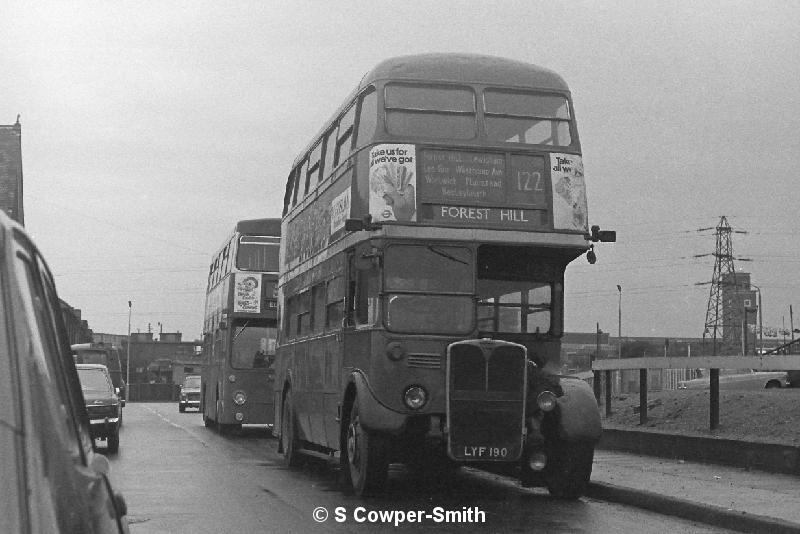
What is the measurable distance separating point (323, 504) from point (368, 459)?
0.67 m

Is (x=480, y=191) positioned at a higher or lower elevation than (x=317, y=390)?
higher

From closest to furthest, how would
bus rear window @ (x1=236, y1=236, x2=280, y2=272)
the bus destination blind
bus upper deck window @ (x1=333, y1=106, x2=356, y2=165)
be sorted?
the bus destination blind
bus upper deck window @ (x1=333, y1=106, x2=356, y2=165)
bus rear window @ (x1=236, y1=236, x2=280, y2=272)

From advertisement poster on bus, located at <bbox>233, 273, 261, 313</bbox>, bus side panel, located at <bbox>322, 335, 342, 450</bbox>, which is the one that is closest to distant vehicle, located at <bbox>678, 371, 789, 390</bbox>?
advertisement poster on bus, located at <bbox>233, 273, 261, 313</bbox>

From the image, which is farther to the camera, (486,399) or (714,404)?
(714,404)

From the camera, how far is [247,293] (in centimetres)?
2711

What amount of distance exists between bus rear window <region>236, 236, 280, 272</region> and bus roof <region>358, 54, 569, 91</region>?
13.5m

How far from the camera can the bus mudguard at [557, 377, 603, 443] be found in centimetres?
1272

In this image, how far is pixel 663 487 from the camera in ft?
42.4

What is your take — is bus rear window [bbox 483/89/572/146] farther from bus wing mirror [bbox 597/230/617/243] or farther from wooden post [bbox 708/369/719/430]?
wooden post [bbox 708/369/719/430]

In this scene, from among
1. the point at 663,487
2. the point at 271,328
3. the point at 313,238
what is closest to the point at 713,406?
the point at 663,487

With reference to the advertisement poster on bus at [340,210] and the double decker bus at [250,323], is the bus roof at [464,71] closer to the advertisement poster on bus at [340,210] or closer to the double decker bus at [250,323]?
the advertisement poster on bus at [340,210]

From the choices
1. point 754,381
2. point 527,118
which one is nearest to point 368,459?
point 527,118

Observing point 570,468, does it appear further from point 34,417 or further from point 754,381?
point 754,381

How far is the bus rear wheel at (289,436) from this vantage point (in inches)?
707
